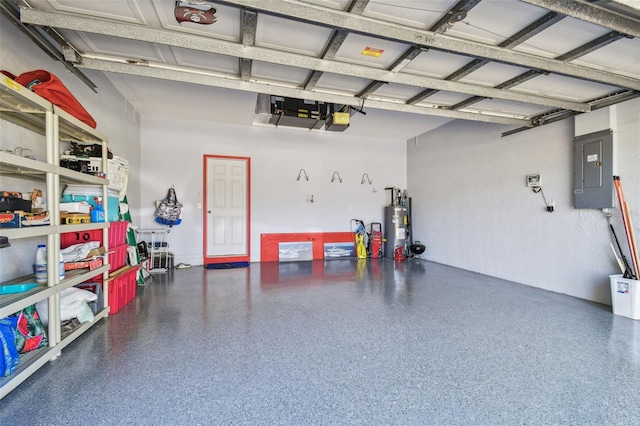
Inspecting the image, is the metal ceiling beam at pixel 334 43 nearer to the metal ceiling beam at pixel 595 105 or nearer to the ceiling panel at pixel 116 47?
the ceiling panel at pixel 116 47

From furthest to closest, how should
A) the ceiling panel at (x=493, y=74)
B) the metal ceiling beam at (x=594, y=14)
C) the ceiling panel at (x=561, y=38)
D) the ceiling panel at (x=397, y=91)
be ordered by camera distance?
the ceiling panel at (x=397, y=91) → the ceiling panel at (x=493, y=74) → the ceiling panel at (x=561, y=38) → the metal ceiling beam at (x=594, y=14)

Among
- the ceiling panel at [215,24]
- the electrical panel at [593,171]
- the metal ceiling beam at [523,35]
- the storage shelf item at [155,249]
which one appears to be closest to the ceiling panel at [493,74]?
the metal ceiling beam at [523,35]

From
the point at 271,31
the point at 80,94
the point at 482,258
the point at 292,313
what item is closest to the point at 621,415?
the point at 292,313

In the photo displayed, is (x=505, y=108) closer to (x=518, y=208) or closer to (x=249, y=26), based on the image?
(x=518, y=208)

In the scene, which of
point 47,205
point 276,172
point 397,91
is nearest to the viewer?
point 47,205

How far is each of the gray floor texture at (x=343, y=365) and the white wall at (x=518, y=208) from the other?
2.04ft

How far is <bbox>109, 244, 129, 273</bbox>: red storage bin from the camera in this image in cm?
338

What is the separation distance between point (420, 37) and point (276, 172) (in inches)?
187

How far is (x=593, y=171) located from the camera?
383cm

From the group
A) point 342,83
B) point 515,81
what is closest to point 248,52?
point 342,83

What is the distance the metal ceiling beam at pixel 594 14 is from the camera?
2025 millimetres

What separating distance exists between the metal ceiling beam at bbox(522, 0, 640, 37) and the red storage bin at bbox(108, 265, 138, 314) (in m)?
4.53

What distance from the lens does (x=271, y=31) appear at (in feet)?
8.28

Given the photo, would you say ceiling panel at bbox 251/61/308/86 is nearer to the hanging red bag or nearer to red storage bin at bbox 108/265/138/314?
the hanging red bag
